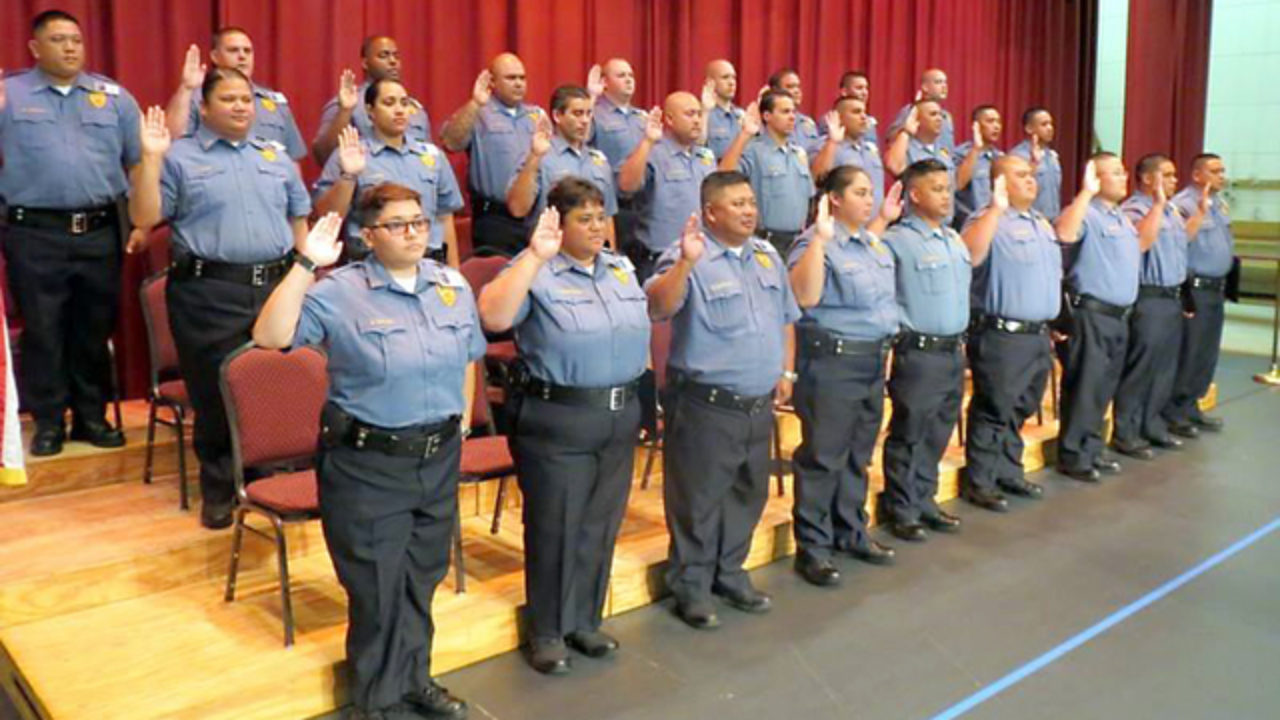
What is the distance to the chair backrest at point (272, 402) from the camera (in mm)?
3598

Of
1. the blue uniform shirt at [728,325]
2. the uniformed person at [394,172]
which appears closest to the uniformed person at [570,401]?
the blue uniform shirt at [728,325]

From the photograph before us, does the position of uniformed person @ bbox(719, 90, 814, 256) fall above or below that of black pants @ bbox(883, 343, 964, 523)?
above

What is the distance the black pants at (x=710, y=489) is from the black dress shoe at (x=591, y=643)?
0.36 m

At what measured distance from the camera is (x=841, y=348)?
14.0 ft

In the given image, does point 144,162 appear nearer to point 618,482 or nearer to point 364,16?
point 618,482

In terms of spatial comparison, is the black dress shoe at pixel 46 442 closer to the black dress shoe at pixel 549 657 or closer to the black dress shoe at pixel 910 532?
the black dress shoe at pixel 549 657

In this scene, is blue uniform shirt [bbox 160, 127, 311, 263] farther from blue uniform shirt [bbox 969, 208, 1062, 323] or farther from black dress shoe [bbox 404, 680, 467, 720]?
blue uniform shirt [bbox 969, 208, 1062, 323]

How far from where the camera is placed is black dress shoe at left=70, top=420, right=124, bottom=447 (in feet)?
14.4

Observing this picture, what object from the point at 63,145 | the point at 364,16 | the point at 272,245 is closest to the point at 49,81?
the point at 63,145

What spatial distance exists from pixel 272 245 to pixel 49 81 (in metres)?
1.04

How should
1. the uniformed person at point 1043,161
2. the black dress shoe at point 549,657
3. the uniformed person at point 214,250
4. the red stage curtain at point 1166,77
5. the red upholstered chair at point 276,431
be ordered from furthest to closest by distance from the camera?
the red stage curtain at point 1166,77 → the uniformed person at point 1043,161 → the uniformed person at point 214,250 → the black dress shoe at point 549,657 → the red upholstered chair at point 276,431

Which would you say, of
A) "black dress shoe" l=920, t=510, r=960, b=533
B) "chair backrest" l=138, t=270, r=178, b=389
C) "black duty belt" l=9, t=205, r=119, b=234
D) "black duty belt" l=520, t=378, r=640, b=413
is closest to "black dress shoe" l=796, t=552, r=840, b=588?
"black dress shoe" l=920, t=510, r=960, b=533

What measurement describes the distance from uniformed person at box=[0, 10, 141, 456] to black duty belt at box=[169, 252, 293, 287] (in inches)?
19.3

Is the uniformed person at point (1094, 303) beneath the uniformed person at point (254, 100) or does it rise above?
beneath
